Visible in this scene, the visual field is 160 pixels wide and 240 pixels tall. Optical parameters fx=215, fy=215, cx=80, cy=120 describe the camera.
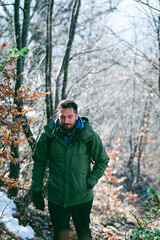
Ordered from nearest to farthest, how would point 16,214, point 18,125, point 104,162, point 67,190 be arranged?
point 67,190, point 104,162, point 18,125, point 16,214

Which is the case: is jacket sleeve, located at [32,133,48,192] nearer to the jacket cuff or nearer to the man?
the man

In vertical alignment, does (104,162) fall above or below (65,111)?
below

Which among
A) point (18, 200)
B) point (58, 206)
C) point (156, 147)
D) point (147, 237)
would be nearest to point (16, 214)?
point (18, 200)

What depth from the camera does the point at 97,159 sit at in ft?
9.53

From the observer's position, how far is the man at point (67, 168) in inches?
105

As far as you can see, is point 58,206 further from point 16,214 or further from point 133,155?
point 133,155

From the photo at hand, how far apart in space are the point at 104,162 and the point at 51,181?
761 millimetres

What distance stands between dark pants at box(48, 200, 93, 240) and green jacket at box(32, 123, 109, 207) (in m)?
0.09

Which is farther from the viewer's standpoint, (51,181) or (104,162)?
(104,162)

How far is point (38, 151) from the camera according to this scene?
2.79 meters

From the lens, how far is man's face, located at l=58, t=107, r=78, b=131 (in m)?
2.69

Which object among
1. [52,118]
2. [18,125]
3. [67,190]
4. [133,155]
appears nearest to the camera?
[67,190]

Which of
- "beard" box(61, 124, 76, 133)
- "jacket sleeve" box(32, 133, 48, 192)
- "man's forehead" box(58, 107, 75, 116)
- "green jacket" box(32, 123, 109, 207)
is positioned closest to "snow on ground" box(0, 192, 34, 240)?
"jacket sleeve" box(32, 133, 48, 192)

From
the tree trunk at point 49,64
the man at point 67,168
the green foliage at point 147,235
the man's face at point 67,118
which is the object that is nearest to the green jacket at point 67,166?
the man at point 67,168
